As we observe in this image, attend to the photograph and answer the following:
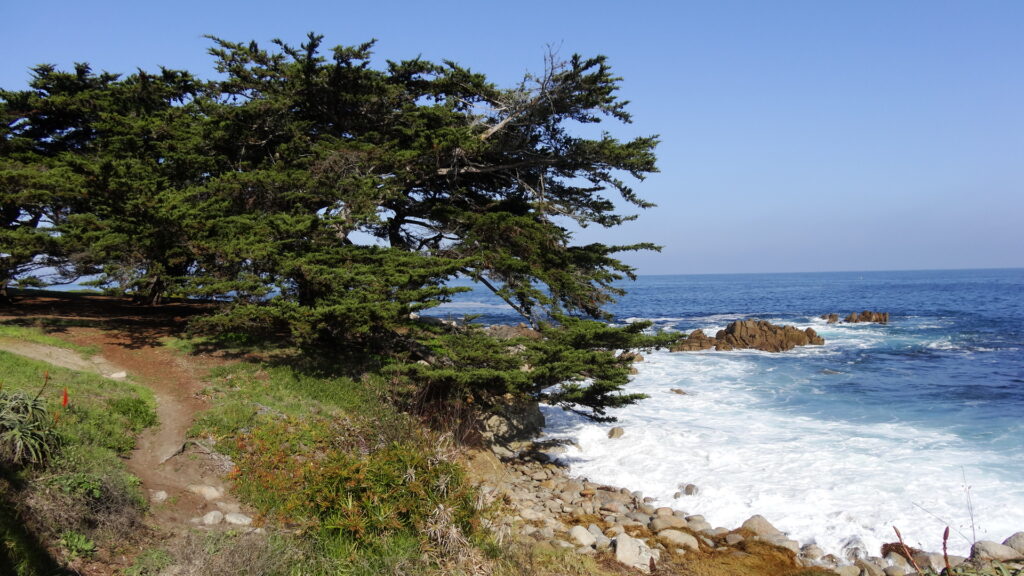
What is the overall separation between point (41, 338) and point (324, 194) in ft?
20.9

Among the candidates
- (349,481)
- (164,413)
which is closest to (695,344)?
(164,413)

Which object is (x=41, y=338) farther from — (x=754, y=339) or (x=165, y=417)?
(x=754, y=339)

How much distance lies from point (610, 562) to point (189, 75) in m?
18.6

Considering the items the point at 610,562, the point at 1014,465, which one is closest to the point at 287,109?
the point at 610,562

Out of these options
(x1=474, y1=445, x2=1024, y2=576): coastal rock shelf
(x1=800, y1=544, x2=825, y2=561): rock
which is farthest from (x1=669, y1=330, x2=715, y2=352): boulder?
(x1=800, y1=544, x2=825, y2=561): rock

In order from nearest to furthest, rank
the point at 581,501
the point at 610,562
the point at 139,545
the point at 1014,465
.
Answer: the point at 139,545
the point at 610,562
the point at 581,501
the point at 1014,465

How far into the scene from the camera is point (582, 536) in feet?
26.5

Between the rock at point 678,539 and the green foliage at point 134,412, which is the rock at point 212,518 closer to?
the green foliage at point 134,412

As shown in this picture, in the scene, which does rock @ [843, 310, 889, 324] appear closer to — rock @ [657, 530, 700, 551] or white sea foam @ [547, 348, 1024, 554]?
white sea foam @ [547, 348, 1024, 554]

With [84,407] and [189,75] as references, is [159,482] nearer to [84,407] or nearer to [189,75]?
[84,407]

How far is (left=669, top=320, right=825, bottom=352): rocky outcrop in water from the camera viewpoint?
27.0 metres

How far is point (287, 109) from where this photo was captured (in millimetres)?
14555

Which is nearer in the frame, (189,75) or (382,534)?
(382,534)

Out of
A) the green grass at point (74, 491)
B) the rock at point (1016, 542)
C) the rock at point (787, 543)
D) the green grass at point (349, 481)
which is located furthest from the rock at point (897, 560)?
the green grass at point (74, 491)
